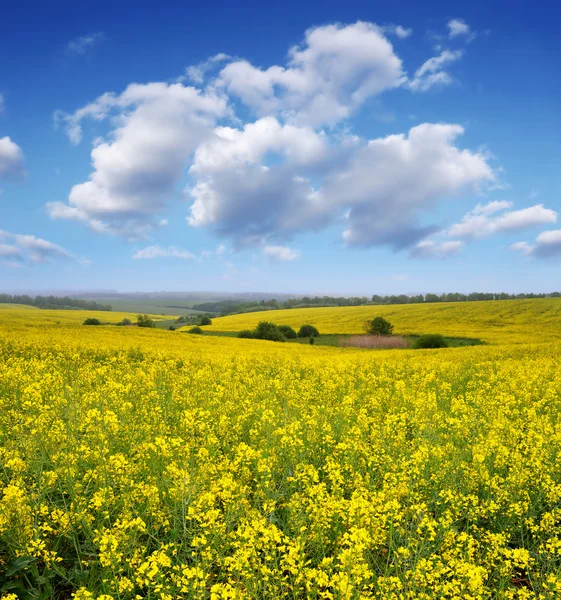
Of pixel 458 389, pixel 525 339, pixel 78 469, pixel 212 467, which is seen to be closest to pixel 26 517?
pixel 78 469

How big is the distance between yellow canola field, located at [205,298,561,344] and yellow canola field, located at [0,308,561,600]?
3907cm

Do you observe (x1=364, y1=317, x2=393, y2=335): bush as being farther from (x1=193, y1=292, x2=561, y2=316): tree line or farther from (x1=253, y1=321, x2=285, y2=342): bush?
(x1=193, y1=292, x2=561, y2=316): tree line

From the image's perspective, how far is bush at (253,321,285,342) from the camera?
49.1 meters

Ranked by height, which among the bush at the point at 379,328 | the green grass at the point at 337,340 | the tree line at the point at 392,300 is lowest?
the green grass at the point at 337,340

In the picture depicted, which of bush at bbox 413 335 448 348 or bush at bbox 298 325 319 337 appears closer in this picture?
bush at bbox 413 335 448 348

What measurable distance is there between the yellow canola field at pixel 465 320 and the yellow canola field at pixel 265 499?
3907 centimetres

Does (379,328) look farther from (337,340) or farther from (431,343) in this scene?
(431,343)

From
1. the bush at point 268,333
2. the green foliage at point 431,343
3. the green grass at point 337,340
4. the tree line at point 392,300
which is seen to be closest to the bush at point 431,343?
the green foliage at point 431,343

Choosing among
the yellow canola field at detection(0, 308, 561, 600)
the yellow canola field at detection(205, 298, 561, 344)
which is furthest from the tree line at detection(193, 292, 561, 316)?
the yellow canola field at detection(0, 308, 561, 600)

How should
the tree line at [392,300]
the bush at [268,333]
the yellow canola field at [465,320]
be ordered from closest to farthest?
the yellow canola field at [465,320] → the bush at [268,333] → the tree line at [392,300]

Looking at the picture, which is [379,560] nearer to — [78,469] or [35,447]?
[78,469]

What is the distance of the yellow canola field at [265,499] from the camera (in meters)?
3.37

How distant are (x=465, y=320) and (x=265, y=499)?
203 ft

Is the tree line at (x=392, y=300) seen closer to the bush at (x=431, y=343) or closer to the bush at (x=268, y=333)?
the bush at (x=268, y=333)
